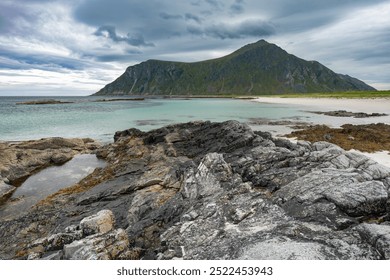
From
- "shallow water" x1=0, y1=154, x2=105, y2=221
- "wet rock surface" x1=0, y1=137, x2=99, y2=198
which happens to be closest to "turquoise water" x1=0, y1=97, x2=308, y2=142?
"wet rock surface" x1=0, y1=137, x2=99, y2=198

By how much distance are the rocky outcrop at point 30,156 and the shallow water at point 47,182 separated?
2.49 feet

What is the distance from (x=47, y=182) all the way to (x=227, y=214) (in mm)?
17283

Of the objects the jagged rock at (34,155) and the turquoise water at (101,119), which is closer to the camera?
the jagged rock at (34,155)

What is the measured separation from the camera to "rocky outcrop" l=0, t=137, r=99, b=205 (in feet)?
67.8

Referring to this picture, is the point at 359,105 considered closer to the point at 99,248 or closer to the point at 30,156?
the point at 30,156

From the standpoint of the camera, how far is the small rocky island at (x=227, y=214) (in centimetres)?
772

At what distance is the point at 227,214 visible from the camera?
9812 mm

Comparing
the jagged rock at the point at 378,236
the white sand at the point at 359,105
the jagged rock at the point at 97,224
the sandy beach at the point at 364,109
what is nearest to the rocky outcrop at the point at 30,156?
the jagged rock at the point at 97,224

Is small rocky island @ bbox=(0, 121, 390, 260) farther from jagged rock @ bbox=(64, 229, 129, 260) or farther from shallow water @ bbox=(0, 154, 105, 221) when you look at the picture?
shallow water @ bbox=(0, 154, 105, 221)

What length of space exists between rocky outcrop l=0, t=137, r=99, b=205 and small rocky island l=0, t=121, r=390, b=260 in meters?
7.28

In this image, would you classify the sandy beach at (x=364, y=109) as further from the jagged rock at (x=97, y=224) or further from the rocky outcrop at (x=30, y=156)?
the rocky outcrop at (x=30, y=156)

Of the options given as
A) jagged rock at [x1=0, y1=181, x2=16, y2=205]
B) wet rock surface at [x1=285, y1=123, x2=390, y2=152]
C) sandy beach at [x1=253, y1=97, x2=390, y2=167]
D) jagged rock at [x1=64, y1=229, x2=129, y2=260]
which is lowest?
jagged rock at [x1=0, y1=181, x2=16, y2=205]

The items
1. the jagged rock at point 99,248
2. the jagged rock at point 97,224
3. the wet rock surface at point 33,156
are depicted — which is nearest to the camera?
the jagged rock at point 99,248
